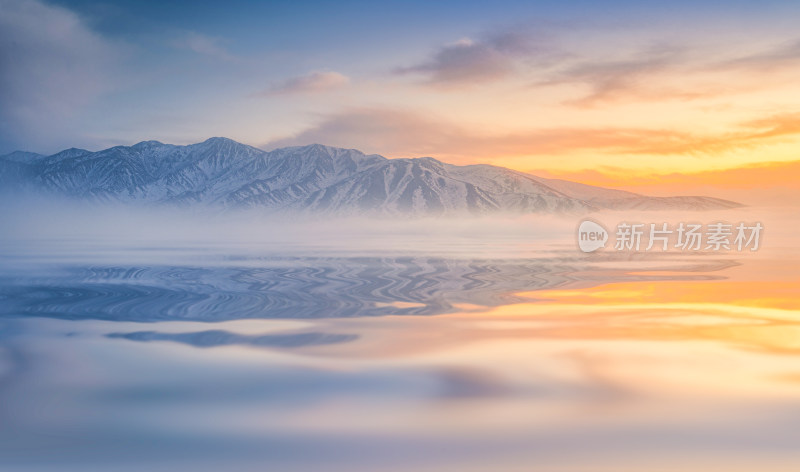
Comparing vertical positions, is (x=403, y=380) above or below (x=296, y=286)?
below

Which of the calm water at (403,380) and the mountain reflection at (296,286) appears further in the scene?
the mountain reflection at (296,286)

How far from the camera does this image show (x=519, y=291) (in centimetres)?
2247

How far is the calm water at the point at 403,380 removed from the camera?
806 cm

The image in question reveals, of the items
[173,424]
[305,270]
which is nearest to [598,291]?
[305,270]

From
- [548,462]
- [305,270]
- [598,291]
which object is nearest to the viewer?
[548,462]

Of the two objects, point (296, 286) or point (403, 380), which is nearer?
point (403, 380)

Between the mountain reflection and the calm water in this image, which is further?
the mountain reflection

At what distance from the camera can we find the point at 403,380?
11.3m

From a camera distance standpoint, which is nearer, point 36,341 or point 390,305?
point 36,341

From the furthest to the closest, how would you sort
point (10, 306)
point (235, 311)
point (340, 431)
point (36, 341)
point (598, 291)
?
point (598, 291) → point (10, 306) → point (235, 311) → point (36, 341) → point (340, 431)

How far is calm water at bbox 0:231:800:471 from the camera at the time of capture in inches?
317

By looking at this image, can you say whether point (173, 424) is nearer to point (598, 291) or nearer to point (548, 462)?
point (548, 462)

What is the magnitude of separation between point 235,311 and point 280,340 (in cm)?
452

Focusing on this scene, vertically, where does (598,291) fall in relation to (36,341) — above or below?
above
